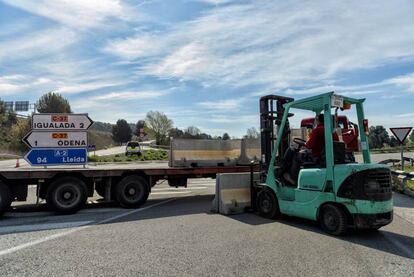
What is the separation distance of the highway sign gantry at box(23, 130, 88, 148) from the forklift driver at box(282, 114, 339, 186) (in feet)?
19.3

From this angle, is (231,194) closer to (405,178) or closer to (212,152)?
(212,152)

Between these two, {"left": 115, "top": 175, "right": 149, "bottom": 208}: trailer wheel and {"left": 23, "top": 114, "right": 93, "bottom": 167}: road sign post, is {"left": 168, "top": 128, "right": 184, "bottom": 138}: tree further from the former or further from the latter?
{"left": 115, "top": 175, "right": 149, "bottom": 208}: trailer wheel

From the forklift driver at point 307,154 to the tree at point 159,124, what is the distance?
219ft

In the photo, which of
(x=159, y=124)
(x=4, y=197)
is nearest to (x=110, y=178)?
(x=4, y=197)

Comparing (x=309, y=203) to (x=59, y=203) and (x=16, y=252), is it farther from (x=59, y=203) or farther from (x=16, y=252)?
(x=59, y=203)

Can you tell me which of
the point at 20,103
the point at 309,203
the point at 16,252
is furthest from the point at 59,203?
the point at 20,103

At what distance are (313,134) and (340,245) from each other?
7.31 feet

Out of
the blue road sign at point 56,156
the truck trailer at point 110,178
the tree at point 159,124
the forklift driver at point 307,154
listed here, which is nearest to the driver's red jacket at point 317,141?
the forklift driver at point 307,154

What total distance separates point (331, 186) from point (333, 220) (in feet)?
2.04

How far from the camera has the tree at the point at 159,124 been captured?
243 feet

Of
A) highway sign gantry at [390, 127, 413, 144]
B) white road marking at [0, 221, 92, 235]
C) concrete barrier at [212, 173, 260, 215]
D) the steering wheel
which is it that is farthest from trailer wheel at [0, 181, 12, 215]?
highway sign gantry at [390, 127, 413, 144]

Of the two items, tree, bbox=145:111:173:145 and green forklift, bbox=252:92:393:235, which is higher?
tree, bbox=145:111:173:145

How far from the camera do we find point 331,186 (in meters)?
6.58

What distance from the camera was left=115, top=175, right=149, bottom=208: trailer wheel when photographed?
9.59 metres
